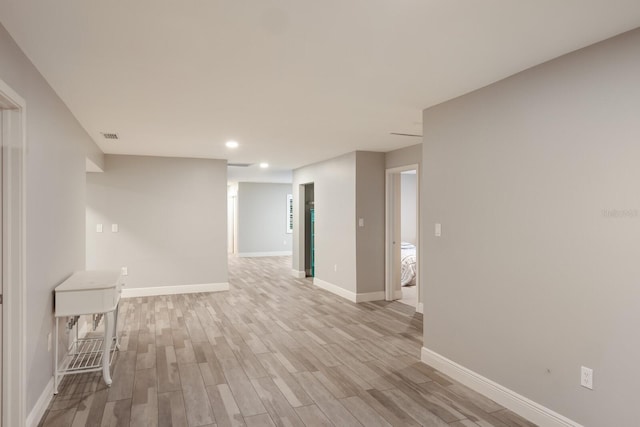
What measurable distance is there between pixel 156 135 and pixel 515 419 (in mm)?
4614

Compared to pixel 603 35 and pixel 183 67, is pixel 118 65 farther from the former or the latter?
pixel 603 35

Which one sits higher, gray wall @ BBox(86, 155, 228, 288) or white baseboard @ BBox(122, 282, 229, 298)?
gray wall @ BBox(86, 155, 228, 288)

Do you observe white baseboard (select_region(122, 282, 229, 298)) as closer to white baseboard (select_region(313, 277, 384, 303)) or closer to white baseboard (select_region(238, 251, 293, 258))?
white baseboard (select_region(313, 277, 384, 303))

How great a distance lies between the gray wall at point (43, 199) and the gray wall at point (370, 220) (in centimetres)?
379

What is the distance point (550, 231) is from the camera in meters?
2.49

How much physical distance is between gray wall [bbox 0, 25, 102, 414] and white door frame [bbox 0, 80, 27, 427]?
0.13 meters

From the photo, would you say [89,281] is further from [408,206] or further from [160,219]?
[408,206]

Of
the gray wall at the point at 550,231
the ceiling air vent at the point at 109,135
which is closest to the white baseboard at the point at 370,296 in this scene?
the gray wall at the point at 550,231

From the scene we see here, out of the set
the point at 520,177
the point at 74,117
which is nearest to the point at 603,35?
the point at 520,177

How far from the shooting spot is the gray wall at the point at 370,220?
608 cm

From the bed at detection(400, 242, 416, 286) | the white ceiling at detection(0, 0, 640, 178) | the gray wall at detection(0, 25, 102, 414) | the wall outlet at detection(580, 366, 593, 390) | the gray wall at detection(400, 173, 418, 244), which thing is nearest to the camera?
the white ceiling at detection(0, 0, 640, 178)

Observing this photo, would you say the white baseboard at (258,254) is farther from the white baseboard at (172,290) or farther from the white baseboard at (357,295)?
the white baseboard at (357,295)

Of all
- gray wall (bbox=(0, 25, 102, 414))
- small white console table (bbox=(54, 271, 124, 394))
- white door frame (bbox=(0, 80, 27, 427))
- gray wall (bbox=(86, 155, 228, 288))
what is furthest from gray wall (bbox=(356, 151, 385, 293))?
white door frame (bbox=(0, 80, 27, 427))

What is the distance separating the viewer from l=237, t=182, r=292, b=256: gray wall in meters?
12.0
